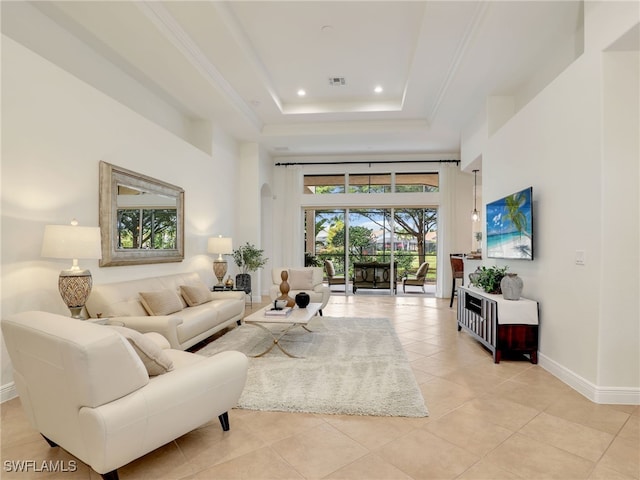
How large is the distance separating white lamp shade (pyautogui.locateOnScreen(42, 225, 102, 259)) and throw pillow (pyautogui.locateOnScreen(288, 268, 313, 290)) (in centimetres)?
339

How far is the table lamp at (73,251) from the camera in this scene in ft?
9.55

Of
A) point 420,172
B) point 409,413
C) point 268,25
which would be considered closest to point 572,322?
point 409,413

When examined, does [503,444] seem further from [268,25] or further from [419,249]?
[419,249]

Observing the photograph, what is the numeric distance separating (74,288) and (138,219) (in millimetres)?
1569

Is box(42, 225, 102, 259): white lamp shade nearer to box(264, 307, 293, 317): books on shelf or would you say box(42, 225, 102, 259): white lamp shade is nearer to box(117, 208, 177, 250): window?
box(117, 208, 177, 250): window

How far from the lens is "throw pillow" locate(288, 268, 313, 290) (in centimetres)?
598

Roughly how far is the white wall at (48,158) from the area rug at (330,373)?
5.80 ft

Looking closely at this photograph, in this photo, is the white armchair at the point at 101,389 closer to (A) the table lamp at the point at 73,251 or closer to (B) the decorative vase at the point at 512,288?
(A) the table lamp at the point at 73,251

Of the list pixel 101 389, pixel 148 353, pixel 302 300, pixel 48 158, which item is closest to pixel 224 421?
pixel 148 353

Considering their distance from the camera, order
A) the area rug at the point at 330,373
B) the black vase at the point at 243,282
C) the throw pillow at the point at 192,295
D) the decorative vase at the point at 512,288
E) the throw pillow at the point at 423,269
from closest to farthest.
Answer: the area rug at the point at 330,373
the decorative vase at the point at 512,288
the throw pillow at the point at 192,295
the black vase at the point at 243,282
the throw pillow at the point at 423,269

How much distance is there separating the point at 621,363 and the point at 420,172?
6.54 metres

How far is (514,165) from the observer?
166 inches

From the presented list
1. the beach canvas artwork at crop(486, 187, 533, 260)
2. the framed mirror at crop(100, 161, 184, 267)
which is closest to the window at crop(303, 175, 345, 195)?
the framed mirror at crop(100, 161, 184, 267)

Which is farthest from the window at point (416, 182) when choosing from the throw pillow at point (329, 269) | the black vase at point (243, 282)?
the black vase at point (243, 282)
